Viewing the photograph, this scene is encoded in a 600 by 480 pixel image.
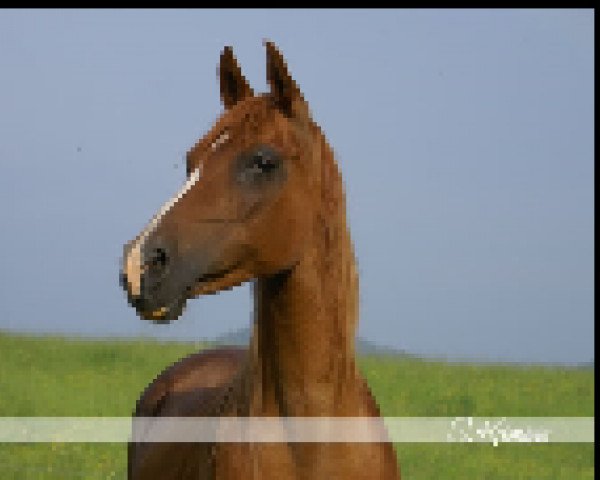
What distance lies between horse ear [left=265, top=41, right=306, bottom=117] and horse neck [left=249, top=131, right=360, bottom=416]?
210 millimetres

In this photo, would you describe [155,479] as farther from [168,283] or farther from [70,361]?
[70,361]

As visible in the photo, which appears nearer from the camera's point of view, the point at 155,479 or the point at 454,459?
the point at 155,479

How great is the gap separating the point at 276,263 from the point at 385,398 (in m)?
10.4

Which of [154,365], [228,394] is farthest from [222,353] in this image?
[154,365]

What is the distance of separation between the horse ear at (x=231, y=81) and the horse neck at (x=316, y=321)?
0.48 meters

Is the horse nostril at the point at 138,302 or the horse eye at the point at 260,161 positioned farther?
the horse eye at the point at 260,161

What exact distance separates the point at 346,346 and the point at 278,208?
0.69 metres

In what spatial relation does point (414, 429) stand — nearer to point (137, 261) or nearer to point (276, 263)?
point (276, 263)

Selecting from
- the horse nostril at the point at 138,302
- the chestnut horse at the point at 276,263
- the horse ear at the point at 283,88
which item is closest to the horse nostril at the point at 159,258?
the chestnut horse at the point at 276,263

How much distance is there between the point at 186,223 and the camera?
4.50m

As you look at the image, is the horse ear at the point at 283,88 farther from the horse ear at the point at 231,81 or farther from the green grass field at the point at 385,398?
the green grass field at the point at 385,398

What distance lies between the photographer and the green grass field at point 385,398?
12.2 meters

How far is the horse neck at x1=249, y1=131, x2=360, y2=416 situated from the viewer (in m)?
4.73

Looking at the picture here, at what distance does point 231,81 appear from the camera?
5074 mm
